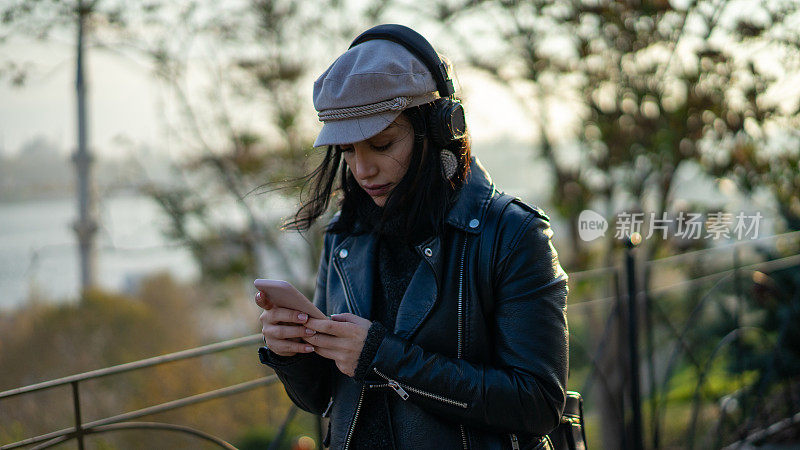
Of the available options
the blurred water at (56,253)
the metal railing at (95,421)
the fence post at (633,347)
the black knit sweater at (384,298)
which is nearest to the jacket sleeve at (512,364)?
the black knit sweater at (384,298)

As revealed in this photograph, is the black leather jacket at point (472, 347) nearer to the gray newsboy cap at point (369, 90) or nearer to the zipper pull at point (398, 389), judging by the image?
the zipper pull at point (398, 389)

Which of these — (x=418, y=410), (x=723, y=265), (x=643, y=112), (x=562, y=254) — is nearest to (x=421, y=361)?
(x=418, y=410)

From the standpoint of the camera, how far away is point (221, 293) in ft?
26.5

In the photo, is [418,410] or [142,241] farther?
[142,241]

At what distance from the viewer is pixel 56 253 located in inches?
353

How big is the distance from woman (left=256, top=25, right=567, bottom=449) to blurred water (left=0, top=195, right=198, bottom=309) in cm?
626

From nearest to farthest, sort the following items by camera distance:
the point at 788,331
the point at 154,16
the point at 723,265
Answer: the point at 788,331 → the point at 154,16 → the point at 723,265

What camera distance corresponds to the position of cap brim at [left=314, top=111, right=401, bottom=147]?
1.31 metres

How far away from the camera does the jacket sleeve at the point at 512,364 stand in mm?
1238

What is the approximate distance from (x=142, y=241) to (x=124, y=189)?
690mm

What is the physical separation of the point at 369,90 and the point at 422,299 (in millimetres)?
411

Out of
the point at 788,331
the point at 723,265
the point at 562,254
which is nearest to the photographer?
the point at 788,331

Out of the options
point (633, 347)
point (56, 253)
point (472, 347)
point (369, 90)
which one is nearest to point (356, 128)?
point (369, 90)

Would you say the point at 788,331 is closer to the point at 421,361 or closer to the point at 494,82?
Result: the point at 494,82
